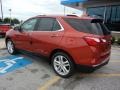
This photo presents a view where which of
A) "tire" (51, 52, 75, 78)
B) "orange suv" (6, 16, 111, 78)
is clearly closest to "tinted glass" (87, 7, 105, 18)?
"orange suv" (6, 16, 111, 78)

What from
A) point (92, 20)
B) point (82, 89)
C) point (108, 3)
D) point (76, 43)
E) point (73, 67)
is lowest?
point (82, 89)

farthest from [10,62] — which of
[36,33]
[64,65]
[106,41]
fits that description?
[106,41]

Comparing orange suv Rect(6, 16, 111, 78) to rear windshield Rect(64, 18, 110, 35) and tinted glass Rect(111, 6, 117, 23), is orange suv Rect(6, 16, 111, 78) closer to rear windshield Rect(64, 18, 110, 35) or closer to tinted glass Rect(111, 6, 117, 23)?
rear windshield Rect(64, 18, 110, 35)

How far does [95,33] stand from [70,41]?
2.25 ft

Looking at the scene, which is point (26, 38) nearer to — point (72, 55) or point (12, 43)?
point (12, 43)

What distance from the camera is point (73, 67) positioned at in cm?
520

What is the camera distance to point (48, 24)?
19.4ft

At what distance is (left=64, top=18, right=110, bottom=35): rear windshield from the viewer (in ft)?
16.6

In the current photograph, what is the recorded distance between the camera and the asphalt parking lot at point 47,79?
191 inches

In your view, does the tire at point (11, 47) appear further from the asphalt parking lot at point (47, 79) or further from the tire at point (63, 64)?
the tire at point (63, 64)

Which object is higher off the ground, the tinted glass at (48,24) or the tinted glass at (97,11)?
the tinted glass at (97,11)

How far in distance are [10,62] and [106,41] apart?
3.57 meters

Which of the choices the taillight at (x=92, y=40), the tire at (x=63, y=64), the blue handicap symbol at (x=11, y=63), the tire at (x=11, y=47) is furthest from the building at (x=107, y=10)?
the taillight at (x=92, y=40)

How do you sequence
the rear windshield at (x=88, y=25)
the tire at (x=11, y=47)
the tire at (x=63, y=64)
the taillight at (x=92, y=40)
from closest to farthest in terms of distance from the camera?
the taillight at (x=92, y=40), the rear windshield at (x=88, y=25), the tire at (x=63, y=64), the tire at (x=11, y=47)
